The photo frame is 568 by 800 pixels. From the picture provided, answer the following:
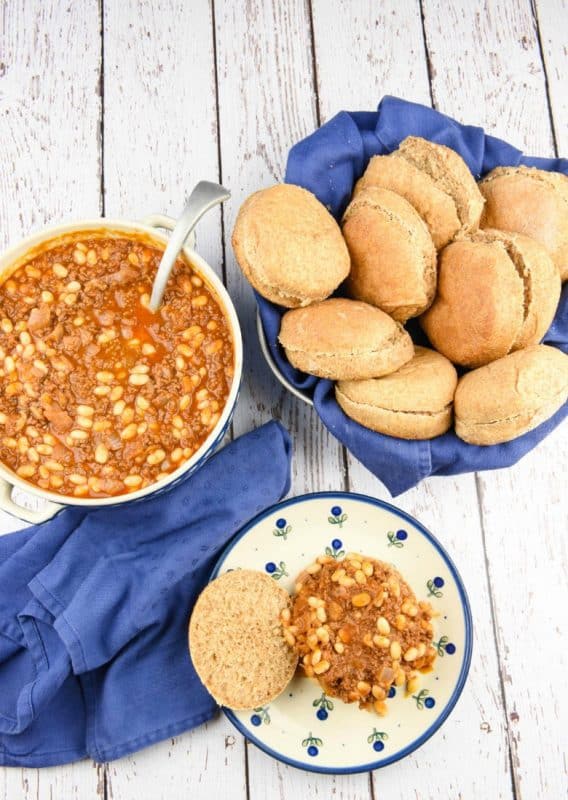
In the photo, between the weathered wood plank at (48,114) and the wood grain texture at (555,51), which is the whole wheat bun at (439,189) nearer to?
the wood grain texture at (555,51)

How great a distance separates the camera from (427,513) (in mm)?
2594

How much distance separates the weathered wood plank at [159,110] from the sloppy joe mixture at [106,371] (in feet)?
1.45

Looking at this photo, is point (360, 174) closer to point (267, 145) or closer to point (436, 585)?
point (267, 145)

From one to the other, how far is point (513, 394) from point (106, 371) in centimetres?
101

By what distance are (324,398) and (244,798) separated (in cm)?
123

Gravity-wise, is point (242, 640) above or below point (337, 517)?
below

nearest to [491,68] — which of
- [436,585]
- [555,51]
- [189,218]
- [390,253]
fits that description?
[555,51]

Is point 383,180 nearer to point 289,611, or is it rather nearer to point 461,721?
point 289,611

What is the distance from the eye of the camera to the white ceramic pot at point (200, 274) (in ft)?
6.92

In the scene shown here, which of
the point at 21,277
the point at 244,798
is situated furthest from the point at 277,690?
the point at 21,277

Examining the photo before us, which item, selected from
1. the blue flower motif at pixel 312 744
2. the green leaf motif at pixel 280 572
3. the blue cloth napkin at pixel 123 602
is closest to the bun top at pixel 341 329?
the blue cloth napkin at pixel 123 602

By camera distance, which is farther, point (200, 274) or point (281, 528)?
point (281, 528)

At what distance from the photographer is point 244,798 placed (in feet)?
8.19

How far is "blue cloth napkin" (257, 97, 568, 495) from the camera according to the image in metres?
2.17
